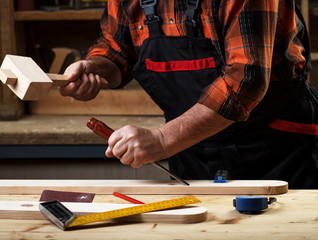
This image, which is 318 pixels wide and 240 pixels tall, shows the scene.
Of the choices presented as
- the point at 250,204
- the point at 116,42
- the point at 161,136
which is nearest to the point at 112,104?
the point at 116,42

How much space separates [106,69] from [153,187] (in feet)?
1.58

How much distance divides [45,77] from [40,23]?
168cm

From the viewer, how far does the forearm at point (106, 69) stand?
5.14 ft

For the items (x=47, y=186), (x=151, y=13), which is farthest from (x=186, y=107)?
(x=47, y=186)

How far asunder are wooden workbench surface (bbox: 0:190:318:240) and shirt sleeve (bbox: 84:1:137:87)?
692mm

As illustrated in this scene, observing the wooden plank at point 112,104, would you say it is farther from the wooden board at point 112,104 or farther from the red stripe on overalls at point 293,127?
the red stripe on overalls at point 293,127

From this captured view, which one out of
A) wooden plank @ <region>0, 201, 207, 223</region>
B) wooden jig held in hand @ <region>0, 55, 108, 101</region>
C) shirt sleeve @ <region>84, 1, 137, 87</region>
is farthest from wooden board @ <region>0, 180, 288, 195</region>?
shirt sleeve @ <region>84, 1, 137, 87</region>

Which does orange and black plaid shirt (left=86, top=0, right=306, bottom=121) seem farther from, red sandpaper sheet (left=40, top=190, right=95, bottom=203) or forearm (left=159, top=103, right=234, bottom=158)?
red sandpaper sheet (left=40, top=190, right=95, bottom=203)

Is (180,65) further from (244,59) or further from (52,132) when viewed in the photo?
(52,132)

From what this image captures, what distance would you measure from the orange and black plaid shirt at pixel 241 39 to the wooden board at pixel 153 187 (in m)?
0.17

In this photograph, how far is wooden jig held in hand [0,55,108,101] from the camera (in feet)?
3.81

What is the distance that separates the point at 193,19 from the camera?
4.59 ft

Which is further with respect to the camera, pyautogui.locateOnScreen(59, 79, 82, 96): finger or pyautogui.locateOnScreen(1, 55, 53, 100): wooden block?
pyautogui.locateOnScreen(59, 79, 82, 96): finger

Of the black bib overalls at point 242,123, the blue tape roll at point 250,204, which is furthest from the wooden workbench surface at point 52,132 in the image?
the blue tape roll at point 250,204
